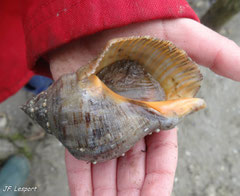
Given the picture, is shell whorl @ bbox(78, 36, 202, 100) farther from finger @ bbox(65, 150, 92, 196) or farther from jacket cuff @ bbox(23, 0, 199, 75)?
finger @ bbox(65, 150, 92, 196)

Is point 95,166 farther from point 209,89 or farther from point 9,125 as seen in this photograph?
point 209,89

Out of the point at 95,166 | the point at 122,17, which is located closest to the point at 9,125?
the point at 95,166

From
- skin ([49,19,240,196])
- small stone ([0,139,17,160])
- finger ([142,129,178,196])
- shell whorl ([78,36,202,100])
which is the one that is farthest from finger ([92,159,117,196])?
small stone ([0,139,17,160])

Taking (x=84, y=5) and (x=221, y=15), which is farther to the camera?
(x=221, y=15)

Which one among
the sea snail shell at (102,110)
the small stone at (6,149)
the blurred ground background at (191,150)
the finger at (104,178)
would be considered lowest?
the blurred ground background at (191,150)

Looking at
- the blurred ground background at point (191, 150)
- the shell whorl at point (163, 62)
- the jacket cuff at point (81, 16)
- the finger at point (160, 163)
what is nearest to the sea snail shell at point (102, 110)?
the shell whorl at point (163, 62)

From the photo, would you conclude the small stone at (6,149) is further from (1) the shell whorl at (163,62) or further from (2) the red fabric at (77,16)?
(1) the shell whorl at (163,62)

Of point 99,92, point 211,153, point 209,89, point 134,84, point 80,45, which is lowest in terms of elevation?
point 211,153

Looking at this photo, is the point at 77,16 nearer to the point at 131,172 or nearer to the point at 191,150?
the point at 131,172
